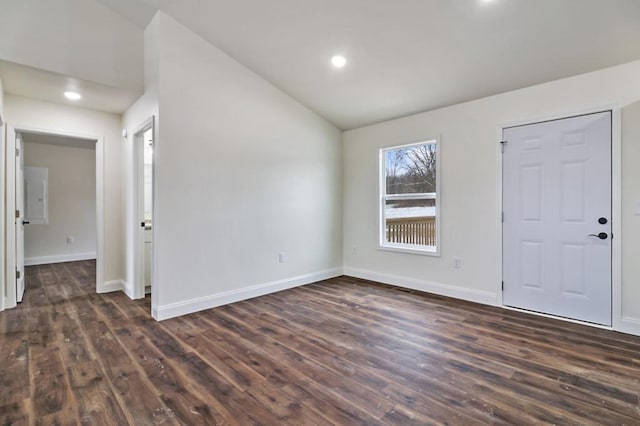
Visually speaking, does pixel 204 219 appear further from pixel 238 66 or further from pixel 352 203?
pixel 352 203

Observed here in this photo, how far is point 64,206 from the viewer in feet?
21.4

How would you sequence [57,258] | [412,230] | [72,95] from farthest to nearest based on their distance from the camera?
[57,258], [412,230], [72,95]

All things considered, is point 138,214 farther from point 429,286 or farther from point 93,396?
point 429,286

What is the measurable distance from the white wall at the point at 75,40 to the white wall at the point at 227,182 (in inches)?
23.4

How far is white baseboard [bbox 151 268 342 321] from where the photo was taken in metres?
3.30

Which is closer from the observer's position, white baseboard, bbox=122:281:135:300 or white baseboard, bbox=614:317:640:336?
white baseboard, bbox=614:317:640:336

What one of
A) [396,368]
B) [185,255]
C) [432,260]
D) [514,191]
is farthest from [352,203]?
[396,368]

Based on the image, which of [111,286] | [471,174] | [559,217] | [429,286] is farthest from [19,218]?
[559,217]

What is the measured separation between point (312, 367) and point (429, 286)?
2.45 meters

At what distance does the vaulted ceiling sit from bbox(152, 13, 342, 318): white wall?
380 mm

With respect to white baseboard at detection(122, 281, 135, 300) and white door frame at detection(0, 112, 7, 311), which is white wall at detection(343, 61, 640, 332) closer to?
white baseboard at detection(122, 281, 135, 300)

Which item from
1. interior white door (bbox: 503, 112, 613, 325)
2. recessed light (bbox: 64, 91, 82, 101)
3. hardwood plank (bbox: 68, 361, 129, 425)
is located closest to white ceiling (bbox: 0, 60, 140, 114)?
recessed light (bbox: 64, 91, 82, 101)

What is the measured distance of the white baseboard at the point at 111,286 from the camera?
4.32 meters

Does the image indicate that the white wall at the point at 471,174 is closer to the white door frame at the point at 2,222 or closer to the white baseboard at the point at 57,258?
the white door frame at the point at 2,222
